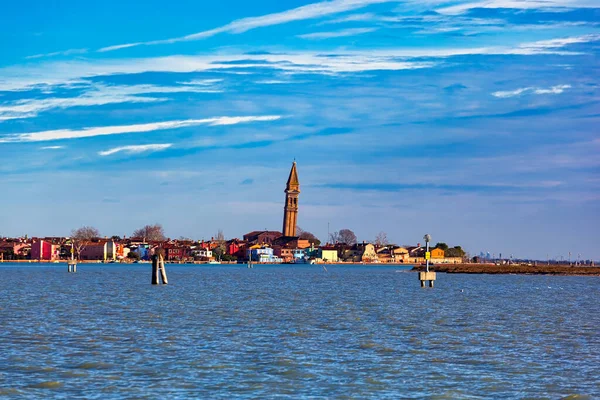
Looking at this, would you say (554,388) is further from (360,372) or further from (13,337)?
(13,337)

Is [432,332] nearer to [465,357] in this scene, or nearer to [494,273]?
[465,357]

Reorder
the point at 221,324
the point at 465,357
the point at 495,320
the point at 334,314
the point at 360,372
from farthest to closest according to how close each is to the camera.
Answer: the point at 334,314
the point at 495,320
the point at 221,324
the point at 465,357
the point at 360,372

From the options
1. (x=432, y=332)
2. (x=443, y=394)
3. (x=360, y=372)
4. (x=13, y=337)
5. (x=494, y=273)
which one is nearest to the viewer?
(x=443, y=394)

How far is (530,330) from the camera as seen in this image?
37094 millimetres

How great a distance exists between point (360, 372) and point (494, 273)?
5622 inches

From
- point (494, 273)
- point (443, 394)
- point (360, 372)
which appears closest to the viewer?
point (443, 394)

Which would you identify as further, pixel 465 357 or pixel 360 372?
pixel 465 357

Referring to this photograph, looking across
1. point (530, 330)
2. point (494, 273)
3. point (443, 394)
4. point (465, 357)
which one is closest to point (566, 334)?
point (530, 330)

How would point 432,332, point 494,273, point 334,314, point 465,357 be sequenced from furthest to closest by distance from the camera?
point 494,273 → point 334,314 → point 432,332 → point 465,357

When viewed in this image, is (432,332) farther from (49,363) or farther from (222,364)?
(49,363)

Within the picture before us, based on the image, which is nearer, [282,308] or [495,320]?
[495,320]

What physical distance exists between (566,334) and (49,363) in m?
21.0

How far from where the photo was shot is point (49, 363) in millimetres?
24672

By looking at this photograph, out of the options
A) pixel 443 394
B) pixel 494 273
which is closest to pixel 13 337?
pixel 443 394
